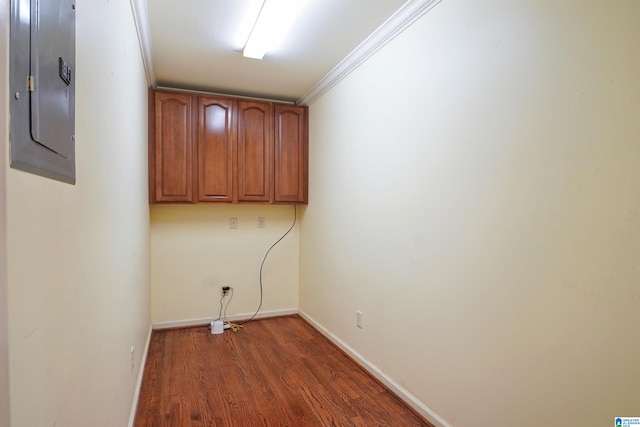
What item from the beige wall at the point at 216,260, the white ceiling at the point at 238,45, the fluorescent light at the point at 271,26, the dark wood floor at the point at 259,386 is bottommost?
the dark wood floor at the point at 259,386

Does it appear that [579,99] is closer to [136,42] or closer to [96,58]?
[96,58]

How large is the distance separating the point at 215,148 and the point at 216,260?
3.79 ft

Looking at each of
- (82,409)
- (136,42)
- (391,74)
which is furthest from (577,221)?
(136,42)

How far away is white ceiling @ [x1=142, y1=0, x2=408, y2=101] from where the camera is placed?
200cm

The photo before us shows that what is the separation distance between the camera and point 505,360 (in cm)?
147

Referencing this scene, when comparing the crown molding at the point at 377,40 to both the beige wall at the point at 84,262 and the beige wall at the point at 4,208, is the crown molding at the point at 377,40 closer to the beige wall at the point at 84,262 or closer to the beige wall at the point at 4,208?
the beige wall at the point at 84,262

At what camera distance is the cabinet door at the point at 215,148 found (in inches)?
127

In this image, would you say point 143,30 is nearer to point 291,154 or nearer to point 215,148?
point 215,148

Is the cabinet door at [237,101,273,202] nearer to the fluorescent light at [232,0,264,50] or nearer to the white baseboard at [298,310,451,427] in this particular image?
the fluorescent light at [232,0,264,50]

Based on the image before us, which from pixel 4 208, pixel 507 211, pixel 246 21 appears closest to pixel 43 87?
pixel 4 208

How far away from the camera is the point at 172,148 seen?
10.3 ft

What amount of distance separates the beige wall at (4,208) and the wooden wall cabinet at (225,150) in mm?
2789

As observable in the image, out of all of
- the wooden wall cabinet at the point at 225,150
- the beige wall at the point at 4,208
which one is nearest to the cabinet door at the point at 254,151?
the wooden wall cabinet at the point at 225,150

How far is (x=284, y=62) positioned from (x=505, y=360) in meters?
2.49
